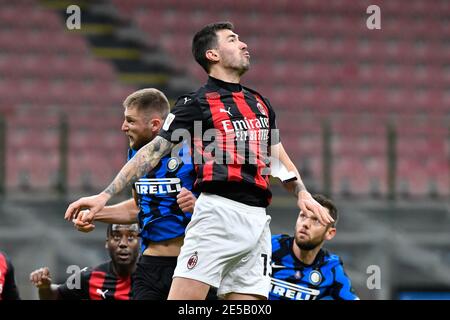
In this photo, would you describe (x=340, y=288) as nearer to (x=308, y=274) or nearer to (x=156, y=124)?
(x=308, y=274)

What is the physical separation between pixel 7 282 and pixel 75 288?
425mm

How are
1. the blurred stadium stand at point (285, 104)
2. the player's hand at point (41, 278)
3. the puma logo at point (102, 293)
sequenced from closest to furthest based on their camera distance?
the player's hand at point (41, 278) < the puma logo at point (102, 293) < the blurred stadium stand at point (285, 104)

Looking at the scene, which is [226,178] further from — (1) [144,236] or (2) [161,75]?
(2) [161,75]

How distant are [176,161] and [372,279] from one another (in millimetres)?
5046

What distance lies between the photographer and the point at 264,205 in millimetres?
4703

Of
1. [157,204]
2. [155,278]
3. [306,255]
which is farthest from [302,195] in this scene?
[306,255]

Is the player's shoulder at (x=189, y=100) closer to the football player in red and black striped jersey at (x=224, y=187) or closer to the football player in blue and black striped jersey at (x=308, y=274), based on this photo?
the football player in red and black striped jersey at (x=224, y=187)

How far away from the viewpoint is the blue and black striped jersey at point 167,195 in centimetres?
509

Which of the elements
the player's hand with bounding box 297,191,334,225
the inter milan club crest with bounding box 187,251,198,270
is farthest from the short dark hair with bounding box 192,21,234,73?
the inter milan club crest with bounding box 187,251,198,270

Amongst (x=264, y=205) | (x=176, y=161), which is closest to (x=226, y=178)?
(x=264, y=205)

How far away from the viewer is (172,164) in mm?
5133

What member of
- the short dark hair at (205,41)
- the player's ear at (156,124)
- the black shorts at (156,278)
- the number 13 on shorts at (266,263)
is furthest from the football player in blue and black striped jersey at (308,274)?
the short dark hair at (205,41)

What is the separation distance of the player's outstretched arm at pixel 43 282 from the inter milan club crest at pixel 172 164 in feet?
3.75

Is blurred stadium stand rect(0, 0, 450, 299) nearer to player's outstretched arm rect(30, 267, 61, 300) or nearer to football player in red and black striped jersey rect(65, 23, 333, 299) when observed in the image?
player's outstretched arm rect(30, 267, 61, 300)
